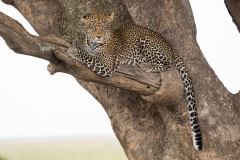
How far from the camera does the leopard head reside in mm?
5133

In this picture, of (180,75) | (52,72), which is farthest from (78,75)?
(180,75)

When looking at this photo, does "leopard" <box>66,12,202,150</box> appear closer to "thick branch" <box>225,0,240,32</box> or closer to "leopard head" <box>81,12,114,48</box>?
"leopard head" <box>81,12,114,48</box>

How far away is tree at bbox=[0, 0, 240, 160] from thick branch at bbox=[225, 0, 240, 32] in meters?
0.01

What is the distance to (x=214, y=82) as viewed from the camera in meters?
5.79

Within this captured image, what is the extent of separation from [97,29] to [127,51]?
451mm

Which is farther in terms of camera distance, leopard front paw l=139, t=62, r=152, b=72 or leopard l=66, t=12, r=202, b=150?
leopard front paw l=139, t=62, r=152, b=72

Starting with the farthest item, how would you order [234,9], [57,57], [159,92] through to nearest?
[234,9] → [159,92] → [57,57]

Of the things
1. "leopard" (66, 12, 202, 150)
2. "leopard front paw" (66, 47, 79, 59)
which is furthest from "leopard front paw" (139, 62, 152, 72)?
"leopard front paw" (66, 47, 79, 59)

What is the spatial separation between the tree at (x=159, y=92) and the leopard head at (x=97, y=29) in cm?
34

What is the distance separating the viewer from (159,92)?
5328 millimetres

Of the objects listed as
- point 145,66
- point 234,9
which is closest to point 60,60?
point 145,66

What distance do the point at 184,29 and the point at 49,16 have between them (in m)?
1.78

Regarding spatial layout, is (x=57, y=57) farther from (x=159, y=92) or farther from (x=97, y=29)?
(x=159, y=92)

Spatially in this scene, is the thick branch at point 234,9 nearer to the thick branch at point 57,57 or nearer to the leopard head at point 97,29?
the thick branch at point 57,57
